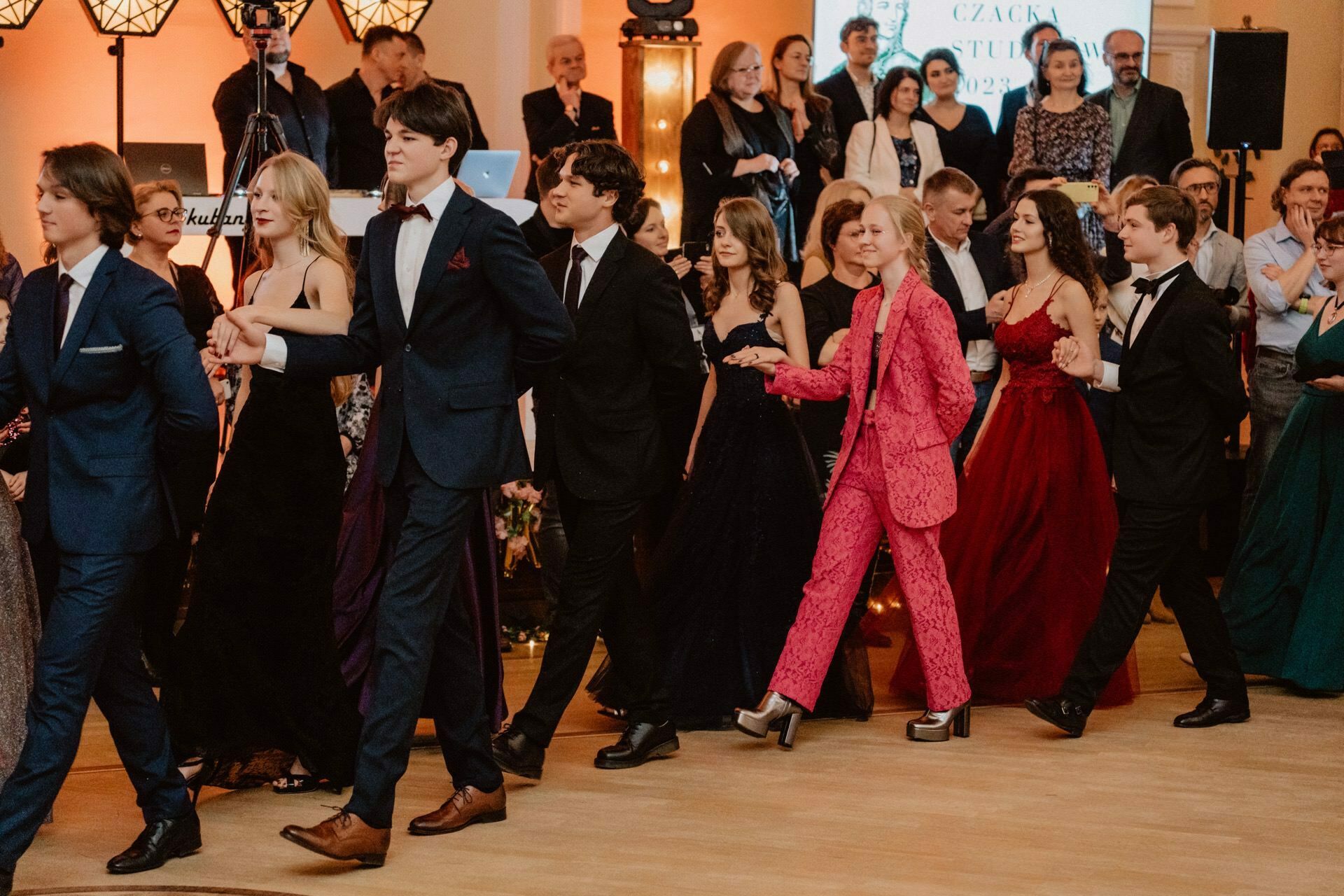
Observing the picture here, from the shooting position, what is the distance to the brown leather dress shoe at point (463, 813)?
12.1 feet

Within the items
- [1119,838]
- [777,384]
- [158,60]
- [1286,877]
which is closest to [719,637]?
[777,384]

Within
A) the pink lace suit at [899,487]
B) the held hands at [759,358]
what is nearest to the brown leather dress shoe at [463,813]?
the pink lace suit at [899,487]

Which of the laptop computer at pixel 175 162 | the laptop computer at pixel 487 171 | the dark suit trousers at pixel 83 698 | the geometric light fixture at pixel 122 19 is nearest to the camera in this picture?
the dark suit trousers at pixel 83 698

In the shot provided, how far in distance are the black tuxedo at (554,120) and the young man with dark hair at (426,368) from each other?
382 centimetres

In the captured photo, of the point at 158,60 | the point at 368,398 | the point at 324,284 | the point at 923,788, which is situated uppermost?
the point at 158,60

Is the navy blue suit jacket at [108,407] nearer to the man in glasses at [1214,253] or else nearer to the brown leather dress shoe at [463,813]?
the brown leather dress shoe at [463,813]

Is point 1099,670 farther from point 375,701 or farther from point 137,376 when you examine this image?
point 137,376

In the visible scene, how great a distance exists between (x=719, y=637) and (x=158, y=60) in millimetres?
5078

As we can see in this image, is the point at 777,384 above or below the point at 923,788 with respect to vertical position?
above

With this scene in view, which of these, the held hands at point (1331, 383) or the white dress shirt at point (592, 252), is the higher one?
the white dress shirt at point (592, 252)

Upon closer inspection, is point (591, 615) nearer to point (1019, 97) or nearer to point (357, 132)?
point (357, 132)

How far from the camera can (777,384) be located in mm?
4613

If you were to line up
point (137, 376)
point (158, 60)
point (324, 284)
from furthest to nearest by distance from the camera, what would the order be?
point (158, 60), point (324, 284), point (137, 376)

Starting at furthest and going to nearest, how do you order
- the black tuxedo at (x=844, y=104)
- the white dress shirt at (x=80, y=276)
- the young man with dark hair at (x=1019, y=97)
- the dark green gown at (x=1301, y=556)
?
1. the young man with dark hair at (x=1019, y=97)
2. the black tuxedo at (x=844, y=104)
3. the dark green gown at (x=1301, y=556)
4. the white dress shirt at (x=80, y=276)
